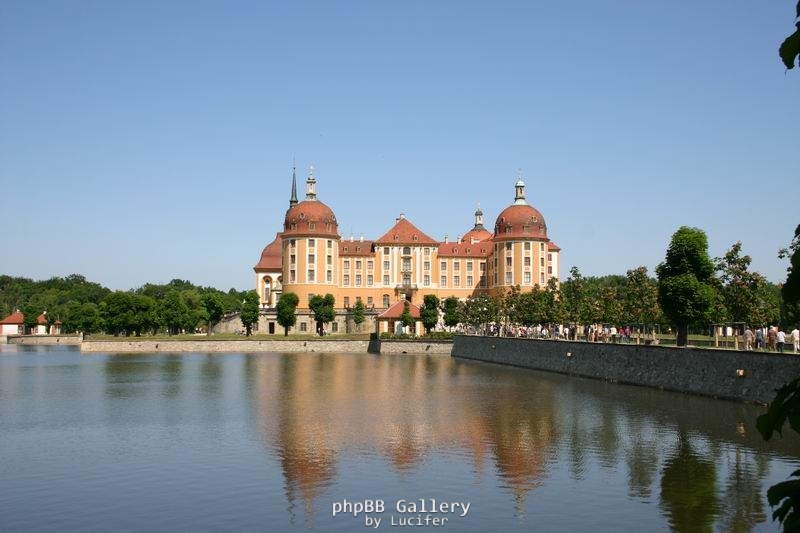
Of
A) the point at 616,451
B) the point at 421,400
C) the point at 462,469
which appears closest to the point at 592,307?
the point at 421,400

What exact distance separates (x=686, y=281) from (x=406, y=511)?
29.9 m

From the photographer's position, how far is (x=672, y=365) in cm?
3912

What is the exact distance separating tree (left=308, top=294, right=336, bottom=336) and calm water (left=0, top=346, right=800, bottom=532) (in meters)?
55.3

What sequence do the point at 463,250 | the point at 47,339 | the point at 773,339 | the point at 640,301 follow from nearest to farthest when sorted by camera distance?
the point at 773,339
the point at 640,301
the point at 463,250
the point at 47,339

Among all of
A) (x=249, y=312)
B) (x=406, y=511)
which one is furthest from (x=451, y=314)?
(x=406, y=511)

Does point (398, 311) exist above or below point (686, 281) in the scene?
below

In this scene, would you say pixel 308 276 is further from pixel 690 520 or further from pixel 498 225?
pixel 690 520

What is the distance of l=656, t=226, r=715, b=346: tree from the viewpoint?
43.3 metres

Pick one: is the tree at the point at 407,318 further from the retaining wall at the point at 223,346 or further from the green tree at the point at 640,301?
the green tree at the point at 640,301

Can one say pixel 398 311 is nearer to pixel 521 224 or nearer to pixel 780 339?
pixel 521 224

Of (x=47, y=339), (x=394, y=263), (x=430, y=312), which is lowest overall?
(x=47, y=339)

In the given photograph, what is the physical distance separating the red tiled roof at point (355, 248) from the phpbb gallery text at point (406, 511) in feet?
301

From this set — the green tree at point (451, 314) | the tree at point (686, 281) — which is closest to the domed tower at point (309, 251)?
the green tree at point (451, 314)

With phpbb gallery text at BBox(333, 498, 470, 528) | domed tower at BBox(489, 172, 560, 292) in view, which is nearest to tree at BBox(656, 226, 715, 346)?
phpbb gallery text at BBox(333, 498, 470, 528)
